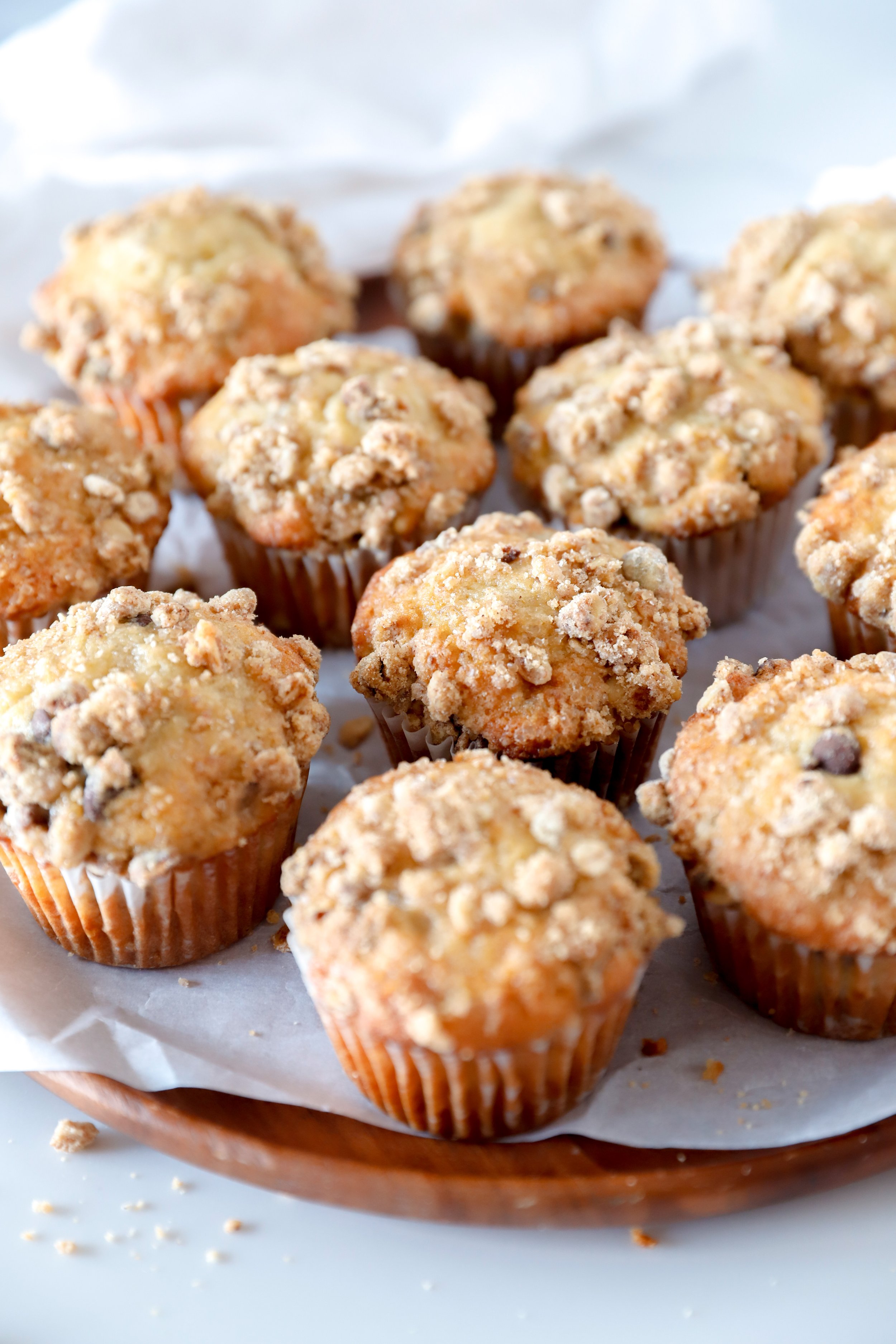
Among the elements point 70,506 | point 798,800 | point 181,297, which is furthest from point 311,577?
point 798,800

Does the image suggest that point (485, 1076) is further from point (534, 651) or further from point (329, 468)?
point (329, 468)

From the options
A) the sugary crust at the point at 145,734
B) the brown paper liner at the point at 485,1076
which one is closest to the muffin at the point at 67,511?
the sugary crust at the point at 145,734

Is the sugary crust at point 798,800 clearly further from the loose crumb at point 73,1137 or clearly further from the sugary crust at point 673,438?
the loose crumb at point 73,1137

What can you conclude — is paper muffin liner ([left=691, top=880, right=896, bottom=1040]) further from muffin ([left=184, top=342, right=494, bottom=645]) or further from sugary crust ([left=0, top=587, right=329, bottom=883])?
muffin ([left=184, top=342, right=494, bottom=645])

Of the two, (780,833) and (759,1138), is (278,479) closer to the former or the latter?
(780,833)

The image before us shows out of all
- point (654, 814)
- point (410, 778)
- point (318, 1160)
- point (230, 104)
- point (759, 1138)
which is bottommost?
point (759, 1138)

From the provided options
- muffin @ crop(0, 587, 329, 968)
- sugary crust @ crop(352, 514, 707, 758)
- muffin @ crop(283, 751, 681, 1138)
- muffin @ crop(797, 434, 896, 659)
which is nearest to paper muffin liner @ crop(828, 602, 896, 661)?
muffin @ crop(797, 434, 896, 659)

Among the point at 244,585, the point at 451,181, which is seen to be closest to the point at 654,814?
the point at 244,585
